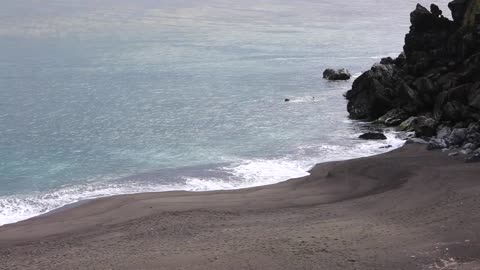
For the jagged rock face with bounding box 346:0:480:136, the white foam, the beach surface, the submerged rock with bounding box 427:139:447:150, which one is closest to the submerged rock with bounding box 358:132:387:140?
the white foam

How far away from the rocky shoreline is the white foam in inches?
136

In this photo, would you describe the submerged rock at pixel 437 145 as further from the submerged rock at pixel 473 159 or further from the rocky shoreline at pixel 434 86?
the submerged rock at pixel 473 159

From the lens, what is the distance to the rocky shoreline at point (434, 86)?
145 feet

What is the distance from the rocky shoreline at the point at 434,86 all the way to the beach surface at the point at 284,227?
590 centimetres

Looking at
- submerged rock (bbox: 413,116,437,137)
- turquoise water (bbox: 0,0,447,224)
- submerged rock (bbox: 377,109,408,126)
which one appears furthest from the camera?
submerged rock (bbox: 377,109,408,126)

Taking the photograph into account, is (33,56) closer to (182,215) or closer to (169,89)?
(169,89)

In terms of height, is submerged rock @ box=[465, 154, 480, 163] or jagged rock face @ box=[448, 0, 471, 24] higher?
jagged rock face @ box=[448, 0, 471, 24]

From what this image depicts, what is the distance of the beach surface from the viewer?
25711 mm

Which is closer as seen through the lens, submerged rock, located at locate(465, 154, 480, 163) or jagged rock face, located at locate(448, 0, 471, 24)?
submerged rock, located at locate(465, 154, 480, 163)

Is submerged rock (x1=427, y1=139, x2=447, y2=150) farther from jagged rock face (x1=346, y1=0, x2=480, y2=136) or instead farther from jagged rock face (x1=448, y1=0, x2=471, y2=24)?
jagged rock face (x1=448, y1=0, x2=471, y2=24)

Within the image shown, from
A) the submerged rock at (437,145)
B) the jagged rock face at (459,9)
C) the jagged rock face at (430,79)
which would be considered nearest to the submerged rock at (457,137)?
the submerged rock at (437,145)

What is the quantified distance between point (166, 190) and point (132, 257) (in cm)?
1184

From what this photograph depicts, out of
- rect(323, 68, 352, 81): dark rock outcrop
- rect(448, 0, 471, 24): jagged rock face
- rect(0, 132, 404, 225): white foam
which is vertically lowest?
Result: rect(0, 132, 404, 225): white foam

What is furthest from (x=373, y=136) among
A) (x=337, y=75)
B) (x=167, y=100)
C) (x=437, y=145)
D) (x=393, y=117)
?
(x=337, y=75)
